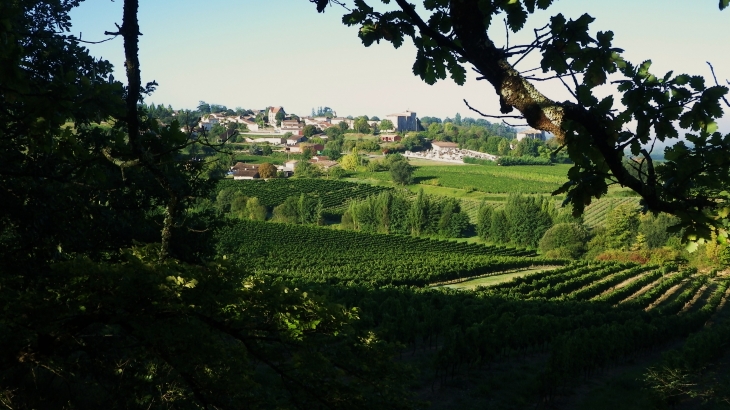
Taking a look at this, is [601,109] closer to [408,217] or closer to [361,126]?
[408,217]

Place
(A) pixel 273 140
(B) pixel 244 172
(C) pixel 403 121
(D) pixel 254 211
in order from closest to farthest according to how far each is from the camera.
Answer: (D) pixel 254 211
(B) pixel 244 172
(A) pixel 273 140
(C) pixel 403 121

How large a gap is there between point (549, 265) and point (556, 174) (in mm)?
47221

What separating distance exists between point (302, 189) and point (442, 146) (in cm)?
6143

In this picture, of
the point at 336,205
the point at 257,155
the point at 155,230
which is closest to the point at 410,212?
the point at 336,205

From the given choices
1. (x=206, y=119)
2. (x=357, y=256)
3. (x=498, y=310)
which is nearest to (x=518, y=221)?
(x=357, y=256)

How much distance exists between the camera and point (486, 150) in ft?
443

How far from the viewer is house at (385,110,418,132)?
190000mm

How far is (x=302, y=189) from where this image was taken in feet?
280

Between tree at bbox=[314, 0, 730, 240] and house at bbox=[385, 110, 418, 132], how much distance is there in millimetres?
185381

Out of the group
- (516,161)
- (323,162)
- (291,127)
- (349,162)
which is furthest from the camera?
(291,127)

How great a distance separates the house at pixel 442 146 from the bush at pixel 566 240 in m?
70.7

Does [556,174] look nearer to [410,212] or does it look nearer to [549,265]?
[410,212]

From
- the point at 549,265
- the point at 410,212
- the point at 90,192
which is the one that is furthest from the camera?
the point at 410,212

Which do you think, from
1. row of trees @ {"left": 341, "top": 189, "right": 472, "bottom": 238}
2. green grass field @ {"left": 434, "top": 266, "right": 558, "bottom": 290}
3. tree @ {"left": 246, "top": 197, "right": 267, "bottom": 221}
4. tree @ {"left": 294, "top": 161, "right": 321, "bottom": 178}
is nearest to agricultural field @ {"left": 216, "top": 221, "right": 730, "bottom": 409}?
green grass field @ {"left": 434, "top": 266, "right": 558, "bottom": 290}
